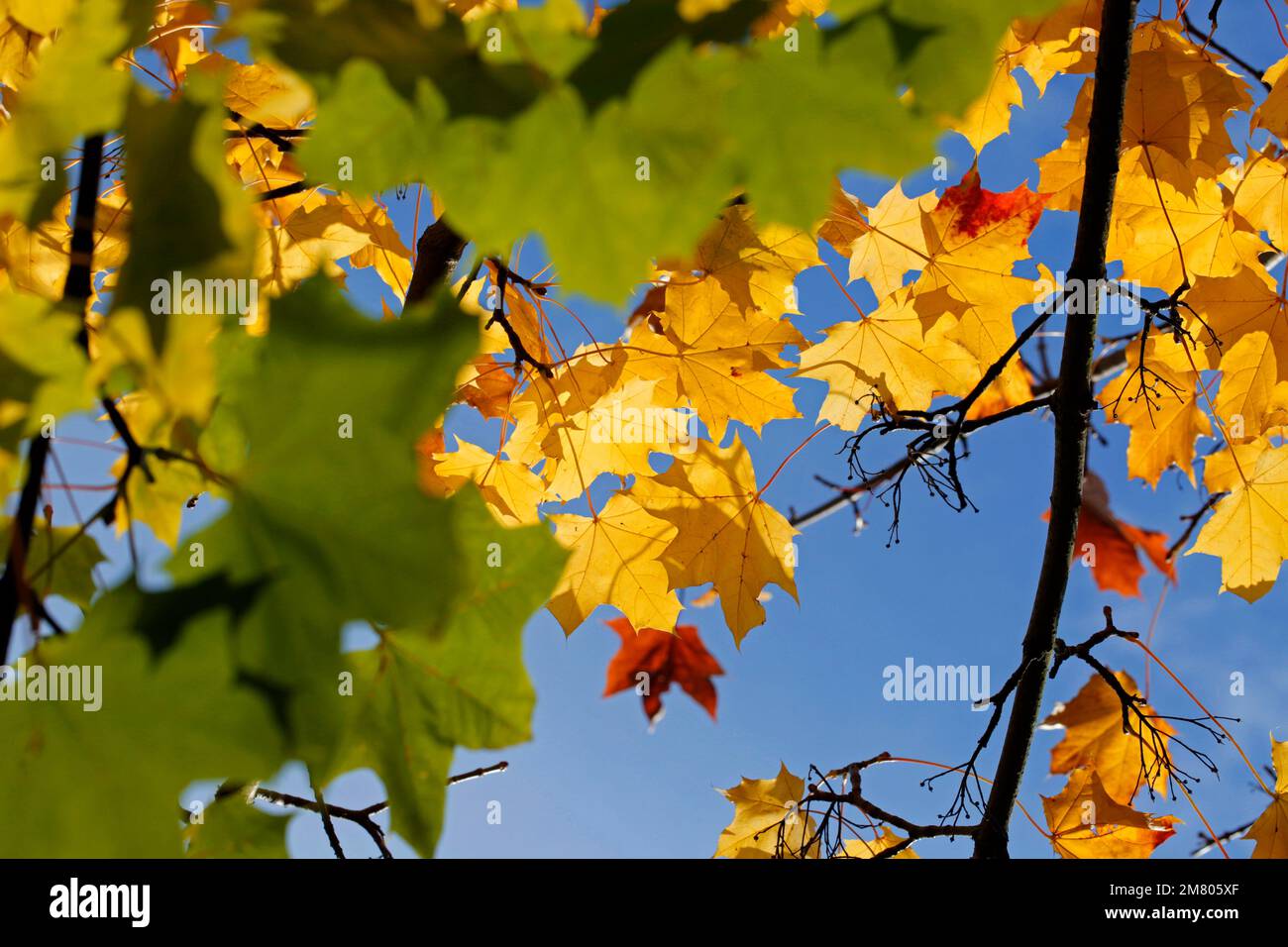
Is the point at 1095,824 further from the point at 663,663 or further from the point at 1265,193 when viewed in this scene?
the point at 663,663

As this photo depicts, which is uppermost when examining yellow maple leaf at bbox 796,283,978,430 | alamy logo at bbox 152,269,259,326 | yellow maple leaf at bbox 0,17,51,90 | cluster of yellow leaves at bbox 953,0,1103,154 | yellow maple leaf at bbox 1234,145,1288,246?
cluster of yellow leaves at bbox 953,0,1103,154

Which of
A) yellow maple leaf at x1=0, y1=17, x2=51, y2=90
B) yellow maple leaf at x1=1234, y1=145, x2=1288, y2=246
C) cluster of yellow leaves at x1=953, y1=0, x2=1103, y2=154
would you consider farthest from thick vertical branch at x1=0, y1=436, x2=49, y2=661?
yellow maple leaf at x1=1234, y1=145, x2=1288, y2=246

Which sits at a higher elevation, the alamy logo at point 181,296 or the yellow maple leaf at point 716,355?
the yellow maple leaf at point 716,355

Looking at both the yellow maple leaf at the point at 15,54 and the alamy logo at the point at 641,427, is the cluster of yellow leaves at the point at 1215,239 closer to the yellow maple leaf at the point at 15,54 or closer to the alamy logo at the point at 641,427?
the alamy logo at the point at 641,427

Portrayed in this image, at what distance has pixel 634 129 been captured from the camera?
603mm

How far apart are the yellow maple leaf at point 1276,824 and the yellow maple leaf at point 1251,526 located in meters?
0.38

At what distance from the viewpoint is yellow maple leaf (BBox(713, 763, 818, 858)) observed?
86.4 inches

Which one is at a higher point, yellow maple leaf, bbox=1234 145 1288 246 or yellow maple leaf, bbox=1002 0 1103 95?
yellow maple leaf, bbox=1002 0 1103 95

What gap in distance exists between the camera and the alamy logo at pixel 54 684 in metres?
0.60
